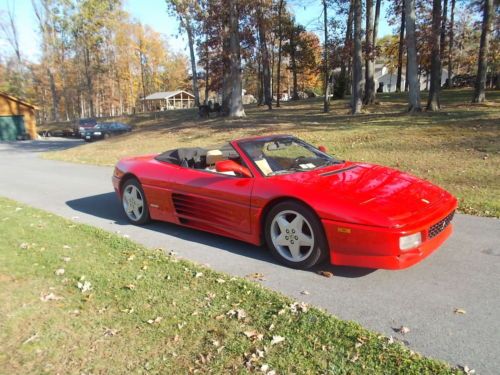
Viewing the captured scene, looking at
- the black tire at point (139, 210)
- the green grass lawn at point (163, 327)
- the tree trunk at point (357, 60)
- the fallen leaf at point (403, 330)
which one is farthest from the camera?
the tree trunk at point (357, 60)

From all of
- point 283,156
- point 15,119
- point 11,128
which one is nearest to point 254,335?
point 283,156

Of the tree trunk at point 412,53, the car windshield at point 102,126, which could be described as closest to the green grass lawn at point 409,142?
the tree trunk at point 412,53

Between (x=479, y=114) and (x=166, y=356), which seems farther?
(x=479, y=114)

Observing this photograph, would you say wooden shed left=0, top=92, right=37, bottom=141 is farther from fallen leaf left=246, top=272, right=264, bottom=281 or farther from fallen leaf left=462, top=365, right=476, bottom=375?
fallen leaf left=462, top=365, right=476, bottom=375

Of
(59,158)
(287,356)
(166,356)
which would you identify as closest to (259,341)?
(287,356)

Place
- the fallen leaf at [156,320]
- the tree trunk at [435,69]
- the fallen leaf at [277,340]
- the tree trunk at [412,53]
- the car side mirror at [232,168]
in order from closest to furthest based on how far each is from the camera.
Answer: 1. the fallen leaf at [277,340]
2. the fallen leaf at [156,320]
3. the car side mirror at [232,168]
4. the tree trunk at [412,53]
5. the tree trunk at [435,69]

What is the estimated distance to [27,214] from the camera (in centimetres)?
669

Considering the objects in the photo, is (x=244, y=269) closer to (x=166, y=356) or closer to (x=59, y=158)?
(x=166, y=356)

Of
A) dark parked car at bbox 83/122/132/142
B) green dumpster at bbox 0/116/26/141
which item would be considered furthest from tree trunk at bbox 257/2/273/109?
green dumpster at bbox 0/116/26/141

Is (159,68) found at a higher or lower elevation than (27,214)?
higher

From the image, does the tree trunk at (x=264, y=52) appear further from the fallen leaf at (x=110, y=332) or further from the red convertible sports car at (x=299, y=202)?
the fallen leaf at (x=110, y=332)

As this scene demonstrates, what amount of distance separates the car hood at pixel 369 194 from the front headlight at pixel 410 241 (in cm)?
15

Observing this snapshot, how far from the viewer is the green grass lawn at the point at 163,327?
262cm

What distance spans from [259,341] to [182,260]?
71.4 inches
